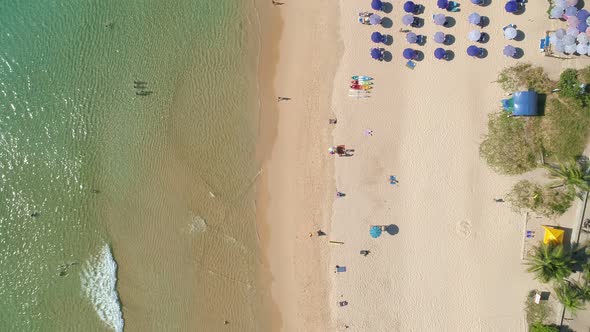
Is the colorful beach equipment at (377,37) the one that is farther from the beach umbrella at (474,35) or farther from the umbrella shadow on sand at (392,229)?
the umbrella shadow on sand at (392,229)

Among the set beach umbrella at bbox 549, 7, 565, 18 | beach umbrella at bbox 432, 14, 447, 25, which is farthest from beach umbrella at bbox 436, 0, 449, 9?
beach umbrella at bbox 549, 7, 565, 18

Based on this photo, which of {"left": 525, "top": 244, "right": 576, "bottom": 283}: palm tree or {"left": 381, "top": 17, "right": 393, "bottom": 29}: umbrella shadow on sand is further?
{"left": 381, "top": 17, "right": 393, "bottom": 29}: umbrella shadow on sand

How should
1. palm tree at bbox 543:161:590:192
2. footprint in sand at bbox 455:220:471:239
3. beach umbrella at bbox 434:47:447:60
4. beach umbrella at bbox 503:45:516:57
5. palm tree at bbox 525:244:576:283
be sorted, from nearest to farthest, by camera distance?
palm tree at bbox 525:244:576:283 → palm tree at bbox 543:161:590:192 → beach umbrella at bbox 503:45:516:57 → beach umbrella at bbox 434:47:447:60 → footprint in sand at bbox 455:220:471:239

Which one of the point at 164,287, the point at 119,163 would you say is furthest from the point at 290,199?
the point at 119,163

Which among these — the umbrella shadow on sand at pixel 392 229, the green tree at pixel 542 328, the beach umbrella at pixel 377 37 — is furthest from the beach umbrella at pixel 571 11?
the green tree at pixel 542 328

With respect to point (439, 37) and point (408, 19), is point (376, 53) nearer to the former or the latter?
point (408, 19)

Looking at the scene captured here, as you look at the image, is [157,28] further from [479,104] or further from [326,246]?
[479,104]

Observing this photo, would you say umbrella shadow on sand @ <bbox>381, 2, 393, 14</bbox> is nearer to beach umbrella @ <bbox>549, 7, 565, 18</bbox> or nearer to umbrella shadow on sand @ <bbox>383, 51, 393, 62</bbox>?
umbrella shadow on sand @ <bbox>383, 51, 393, 62</bbox>
